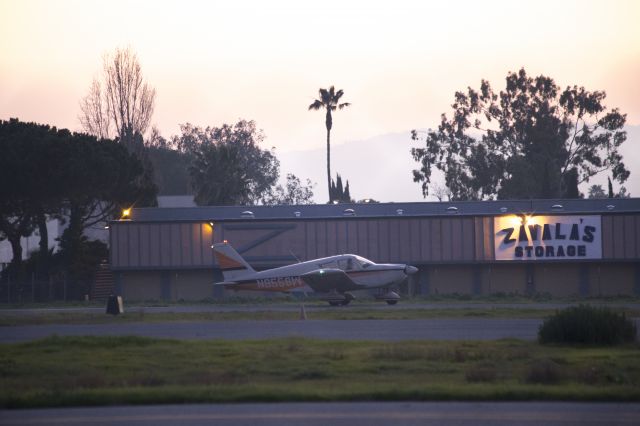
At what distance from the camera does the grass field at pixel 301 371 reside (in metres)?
14.7

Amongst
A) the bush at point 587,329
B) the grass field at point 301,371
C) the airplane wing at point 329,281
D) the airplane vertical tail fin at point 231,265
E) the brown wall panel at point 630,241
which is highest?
the brown wall panel at point 630,241

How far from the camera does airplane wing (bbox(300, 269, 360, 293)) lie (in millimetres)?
41406

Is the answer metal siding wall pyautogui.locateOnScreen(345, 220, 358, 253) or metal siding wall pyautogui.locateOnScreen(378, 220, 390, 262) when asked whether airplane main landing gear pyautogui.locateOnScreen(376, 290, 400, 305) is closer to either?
metal siding wall pyautogui.locateOnScreen(378, 220, 390, 262)

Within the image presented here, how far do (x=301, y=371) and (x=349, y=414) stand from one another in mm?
4362

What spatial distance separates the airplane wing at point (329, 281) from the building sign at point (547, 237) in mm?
16724

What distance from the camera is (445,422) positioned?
1250 cm

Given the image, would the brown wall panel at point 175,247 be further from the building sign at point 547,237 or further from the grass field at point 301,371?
the grass field at point 301,371

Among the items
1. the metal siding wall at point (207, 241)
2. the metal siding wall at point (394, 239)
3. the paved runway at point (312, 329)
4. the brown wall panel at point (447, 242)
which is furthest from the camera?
the metal siding wall at point (207, 241)

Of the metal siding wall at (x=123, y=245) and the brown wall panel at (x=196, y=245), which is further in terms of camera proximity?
the metal siding wall at (x=123, y=245)

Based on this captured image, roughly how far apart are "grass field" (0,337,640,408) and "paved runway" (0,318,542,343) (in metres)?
2.38

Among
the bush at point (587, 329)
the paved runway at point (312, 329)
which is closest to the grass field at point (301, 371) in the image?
the bush at point (587, 329)

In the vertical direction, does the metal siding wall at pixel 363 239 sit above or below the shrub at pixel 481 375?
above

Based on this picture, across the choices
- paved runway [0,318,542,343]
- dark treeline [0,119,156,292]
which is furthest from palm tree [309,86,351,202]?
paved runway [0,318,542,343]

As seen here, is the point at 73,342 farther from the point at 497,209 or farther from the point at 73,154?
the point at 497,209
